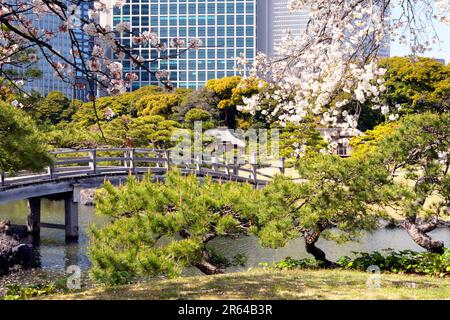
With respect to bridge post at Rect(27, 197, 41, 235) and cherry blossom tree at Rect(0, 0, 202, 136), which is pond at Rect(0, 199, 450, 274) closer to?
bridge post at Rect(27, 197, 41, 235)

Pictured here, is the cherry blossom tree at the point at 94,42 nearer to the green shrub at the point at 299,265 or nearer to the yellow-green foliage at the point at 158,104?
the green shrub at the point at 299,265

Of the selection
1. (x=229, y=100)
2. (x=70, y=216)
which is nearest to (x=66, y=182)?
(x=70, y=216)

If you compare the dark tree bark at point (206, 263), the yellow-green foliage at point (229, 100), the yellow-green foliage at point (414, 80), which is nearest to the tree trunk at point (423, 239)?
the dark tree bark at point (206, 263)

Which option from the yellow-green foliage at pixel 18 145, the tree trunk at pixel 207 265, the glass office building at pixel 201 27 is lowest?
the tree trunk at pixel 207 265

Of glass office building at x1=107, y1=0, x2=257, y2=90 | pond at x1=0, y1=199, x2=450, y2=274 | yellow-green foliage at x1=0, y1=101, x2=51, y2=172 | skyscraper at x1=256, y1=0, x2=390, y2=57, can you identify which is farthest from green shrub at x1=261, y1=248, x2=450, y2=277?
skyscraper at x1=256, y1=0, x2=390, y2=57

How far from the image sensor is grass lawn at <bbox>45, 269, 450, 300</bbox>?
474 centimetres

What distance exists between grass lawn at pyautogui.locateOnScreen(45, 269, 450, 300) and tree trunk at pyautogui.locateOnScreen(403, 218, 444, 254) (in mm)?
1628

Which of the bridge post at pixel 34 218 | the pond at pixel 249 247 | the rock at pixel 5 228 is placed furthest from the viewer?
the bridge post at pixel 34 218

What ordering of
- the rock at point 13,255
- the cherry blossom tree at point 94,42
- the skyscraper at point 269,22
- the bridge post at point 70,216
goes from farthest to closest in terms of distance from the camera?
1. the skyscraper at point 269,22
2. the bridge post at point 70,216
3. the rock at point 13,255
4. the cherry blossom tree at point 94,42

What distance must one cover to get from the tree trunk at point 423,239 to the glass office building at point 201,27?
227 ft

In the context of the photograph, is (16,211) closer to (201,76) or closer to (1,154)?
(1,154)

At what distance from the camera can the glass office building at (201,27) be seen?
7650cm

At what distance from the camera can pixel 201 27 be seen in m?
78.1
